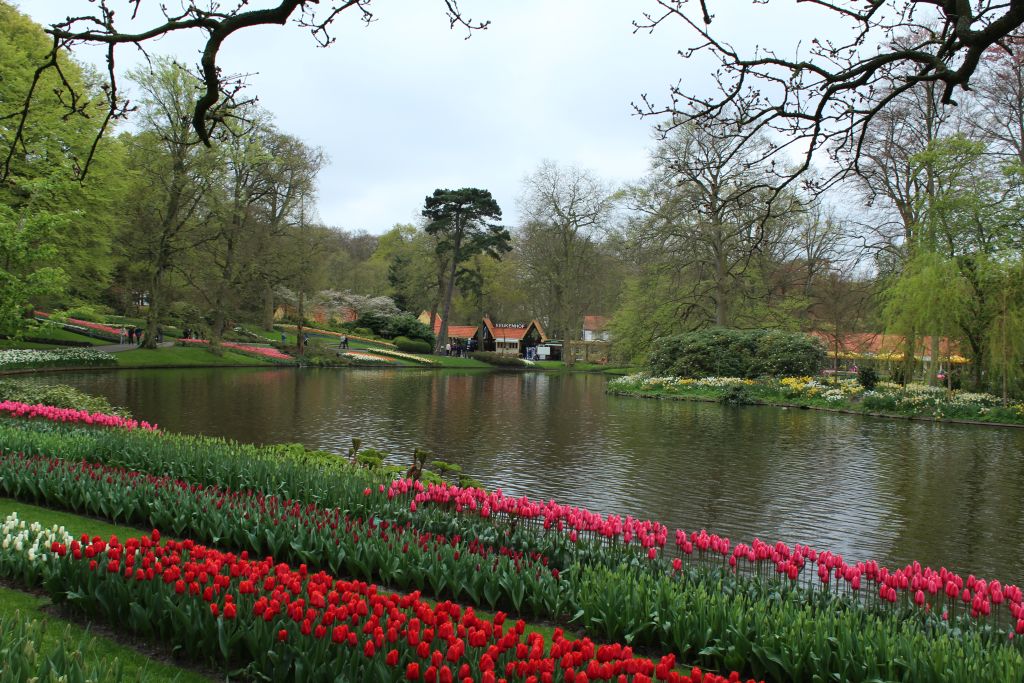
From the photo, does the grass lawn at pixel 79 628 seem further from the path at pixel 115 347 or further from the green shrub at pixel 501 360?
the green shrub at pixel 501 360

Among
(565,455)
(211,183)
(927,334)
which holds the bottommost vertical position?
(565,455)

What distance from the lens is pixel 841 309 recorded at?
38500 millimetres

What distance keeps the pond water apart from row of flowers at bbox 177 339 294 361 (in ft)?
52.8

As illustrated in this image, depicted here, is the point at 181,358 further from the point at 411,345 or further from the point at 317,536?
the point at 317,536

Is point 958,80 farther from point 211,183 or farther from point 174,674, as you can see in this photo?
point 211,183

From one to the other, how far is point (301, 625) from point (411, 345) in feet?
192

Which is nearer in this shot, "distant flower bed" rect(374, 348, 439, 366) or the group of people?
"distant flower bed" rect(374, 348, 439, 366)

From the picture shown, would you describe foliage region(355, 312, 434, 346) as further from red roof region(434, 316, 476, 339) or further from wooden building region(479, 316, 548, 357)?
red roof region(434, 316, 476, 339)

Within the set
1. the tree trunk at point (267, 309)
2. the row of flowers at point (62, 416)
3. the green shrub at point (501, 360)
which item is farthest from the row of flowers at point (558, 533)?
the green shrub at point (501, 360)

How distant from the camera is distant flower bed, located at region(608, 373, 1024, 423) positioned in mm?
21000

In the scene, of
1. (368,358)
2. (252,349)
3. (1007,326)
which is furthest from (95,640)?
Answer: (368,358)

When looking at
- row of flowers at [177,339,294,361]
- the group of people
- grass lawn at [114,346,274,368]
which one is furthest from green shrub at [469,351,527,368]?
grass lawn at [114,346,274,368]

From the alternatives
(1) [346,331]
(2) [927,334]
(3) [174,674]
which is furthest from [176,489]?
(1) [346,331]

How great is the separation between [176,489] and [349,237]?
9138 centimetres
